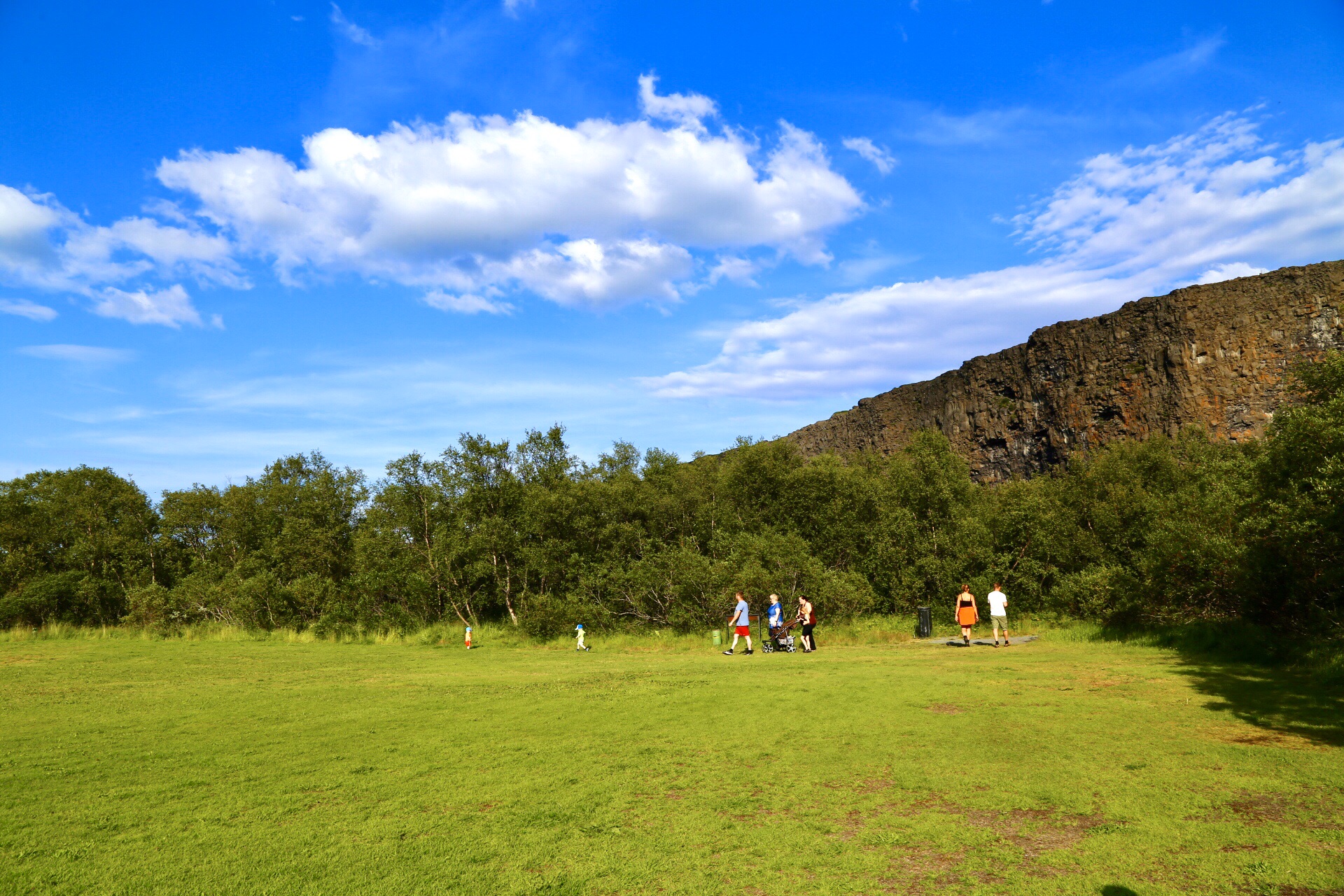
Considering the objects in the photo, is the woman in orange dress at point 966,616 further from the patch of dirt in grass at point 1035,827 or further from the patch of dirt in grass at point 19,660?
the patch of dirt in grass at point 19,660

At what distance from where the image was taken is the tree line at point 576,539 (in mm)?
29078

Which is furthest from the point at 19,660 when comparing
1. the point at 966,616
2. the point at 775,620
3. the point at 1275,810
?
the point at 1275,810

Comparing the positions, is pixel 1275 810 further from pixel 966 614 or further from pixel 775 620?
pixel 775 620

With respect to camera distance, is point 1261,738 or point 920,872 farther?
point 1261,738

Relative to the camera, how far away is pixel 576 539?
3253 centimetres

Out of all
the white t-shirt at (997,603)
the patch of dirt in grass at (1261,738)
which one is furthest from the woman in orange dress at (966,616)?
the patch of dirt in grass at (1261,738)

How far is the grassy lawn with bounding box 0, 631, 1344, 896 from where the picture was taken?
16.8 feet

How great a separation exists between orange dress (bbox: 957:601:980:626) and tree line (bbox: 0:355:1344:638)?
4.14 m

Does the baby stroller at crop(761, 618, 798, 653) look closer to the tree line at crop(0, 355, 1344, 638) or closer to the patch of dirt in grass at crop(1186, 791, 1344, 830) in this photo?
the tree line at crop(0, 355, 1344, 638)

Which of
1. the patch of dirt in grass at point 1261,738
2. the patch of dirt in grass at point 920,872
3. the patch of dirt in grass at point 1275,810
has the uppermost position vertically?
the patch of dirt in grass at point 920,872

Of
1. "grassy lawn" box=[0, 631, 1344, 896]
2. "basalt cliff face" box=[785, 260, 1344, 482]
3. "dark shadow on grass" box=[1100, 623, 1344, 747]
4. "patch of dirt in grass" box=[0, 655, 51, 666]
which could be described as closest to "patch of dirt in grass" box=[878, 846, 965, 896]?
"grassy lawn" box=[0, 631, 1344, 896]

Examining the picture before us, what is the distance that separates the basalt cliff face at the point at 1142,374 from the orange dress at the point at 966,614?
4379cm

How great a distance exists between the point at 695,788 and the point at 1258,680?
34.5 feet

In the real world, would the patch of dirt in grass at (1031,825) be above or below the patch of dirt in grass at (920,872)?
below
